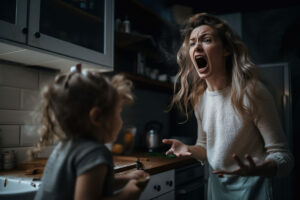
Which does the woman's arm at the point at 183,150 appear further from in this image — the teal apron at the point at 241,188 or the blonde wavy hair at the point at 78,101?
the blonde wavy hair at the point at 78,101

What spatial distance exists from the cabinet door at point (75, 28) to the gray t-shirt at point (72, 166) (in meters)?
0.79

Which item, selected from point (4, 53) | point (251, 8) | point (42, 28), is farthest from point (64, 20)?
point (251, 8)

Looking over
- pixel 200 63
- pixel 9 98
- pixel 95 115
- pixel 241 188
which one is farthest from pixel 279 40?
pixel 95 115

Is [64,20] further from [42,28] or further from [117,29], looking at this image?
[117,29]

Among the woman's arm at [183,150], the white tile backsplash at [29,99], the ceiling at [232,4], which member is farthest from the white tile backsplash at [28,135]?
the ceiling at [232,4]

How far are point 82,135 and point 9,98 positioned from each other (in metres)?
1.06

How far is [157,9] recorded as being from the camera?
320 centimetres

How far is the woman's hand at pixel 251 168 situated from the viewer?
868mm

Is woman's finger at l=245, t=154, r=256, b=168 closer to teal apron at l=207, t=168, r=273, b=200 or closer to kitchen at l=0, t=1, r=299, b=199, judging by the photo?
teal apron at l=207, t=168, r=273, b=200

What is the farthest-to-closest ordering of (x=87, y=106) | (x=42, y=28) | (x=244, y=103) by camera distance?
(x=42, y=28) < (x=244, y=103) < (x=87, y=106)

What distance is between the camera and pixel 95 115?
27.3 inches

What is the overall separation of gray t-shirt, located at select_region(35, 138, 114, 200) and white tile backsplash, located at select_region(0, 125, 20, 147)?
973 millimetres

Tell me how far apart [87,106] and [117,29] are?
1.66m

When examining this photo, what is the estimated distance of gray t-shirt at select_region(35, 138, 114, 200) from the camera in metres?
0.65
